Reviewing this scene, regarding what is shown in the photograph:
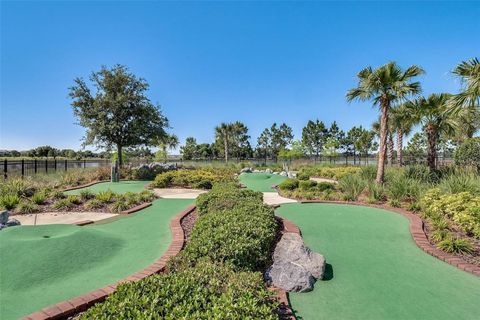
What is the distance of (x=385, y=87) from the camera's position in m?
10.4

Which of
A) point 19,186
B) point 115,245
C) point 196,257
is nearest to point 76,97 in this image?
point 19,186

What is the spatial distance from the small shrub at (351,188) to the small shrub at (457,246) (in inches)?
156

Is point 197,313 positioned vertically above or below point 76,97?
below

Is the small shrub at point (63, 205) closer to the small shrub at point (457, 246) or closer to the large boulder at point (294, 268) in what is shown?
the large boulder at point (294, 268)

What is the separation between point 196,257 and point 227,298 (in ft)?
3.88

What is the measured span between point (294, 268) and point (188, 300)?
163cm

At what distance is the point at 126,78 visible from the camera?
57.0 ft

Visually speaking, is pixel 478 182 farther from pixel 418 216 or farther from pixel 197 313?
pixel 197 313

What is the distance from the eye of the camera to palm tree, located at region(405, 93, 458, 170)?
1151 centimetres

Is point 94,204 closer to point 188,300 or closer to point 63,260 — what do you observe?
point 63,260

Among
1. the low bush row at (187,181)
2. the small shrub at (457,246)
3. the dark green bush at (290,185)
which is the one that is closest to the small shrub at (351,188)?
the dark green bush at (290,185)

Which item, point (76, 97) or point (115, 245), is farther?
point (76, 97)

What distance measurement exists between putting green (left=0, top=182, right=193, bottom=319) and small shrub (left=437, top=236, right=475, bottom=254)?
4.35 meters

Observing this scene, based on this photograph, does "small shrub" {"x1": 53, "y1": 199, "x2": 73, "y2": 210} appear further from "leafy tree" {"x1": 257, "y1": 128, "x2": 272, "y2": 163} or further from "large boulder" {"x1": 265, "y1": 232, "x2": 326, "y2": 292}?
"leafy tree" {"x1": 257, "y1": 128, "x2": 272, "y2": 163}
